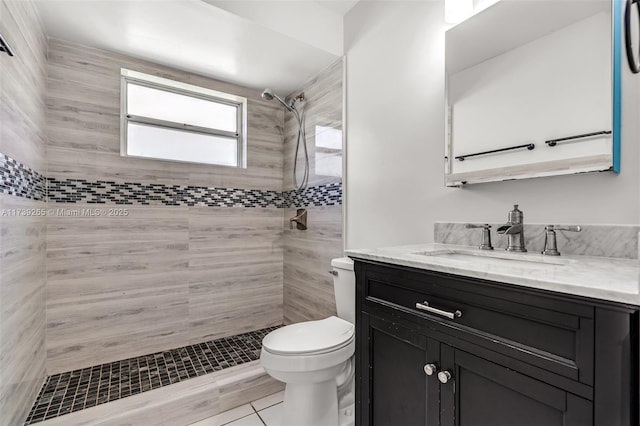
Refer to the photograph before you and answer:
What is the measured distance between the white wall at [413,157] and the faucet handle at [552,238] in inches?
2.0

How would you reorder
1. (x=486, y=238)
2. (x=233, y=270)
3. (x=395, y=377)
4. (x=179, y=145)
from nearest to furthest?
1. (x=395, y=377)
2. (x=486, y=238)
3. (x=179, y=145)
4. (x=233, y=270)

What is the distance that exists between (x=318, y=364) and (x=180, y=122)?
2.14 meters

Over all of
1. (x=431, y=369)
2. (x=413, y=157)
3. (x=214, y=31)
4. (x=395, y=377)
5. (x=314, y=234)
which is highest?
(x=214, y=31)

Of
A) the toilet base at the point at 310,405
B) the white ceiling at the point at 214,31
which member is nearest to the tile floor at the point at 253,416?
the toilet base at the point at 310,405

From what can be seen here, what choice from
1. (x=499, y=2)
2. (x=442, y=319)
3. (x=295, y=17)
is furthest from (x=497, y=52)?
(x=295, y=17)

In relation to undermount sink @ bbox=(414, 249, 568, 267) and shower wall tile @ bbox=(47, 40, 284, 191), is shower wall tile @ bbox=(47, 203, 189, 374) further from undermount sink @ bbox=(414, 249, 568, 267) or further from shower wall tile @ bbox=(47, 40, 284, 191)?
undermount sink @ bbox=(414, 249, 568, 267)

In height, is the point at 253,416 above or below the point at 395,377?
below

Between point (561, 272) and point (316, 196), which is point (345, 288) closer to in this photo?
point (316, 196)

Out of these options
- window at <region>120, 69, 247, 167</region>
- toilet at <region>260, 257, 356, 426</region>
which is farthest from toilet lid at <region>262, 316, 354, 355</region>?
window at <region>120, 69, 247, 167</region>

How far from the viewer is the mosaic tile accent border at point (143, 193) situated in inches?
60.8

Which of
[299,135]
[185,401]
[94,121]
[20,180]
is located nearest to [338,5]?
[299,135]

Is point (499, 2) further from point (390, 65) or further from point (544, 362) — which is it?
point (544, 362)

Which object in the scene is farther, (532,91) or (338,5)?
(338,5)

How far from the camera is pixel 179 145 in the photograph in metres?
2.53
